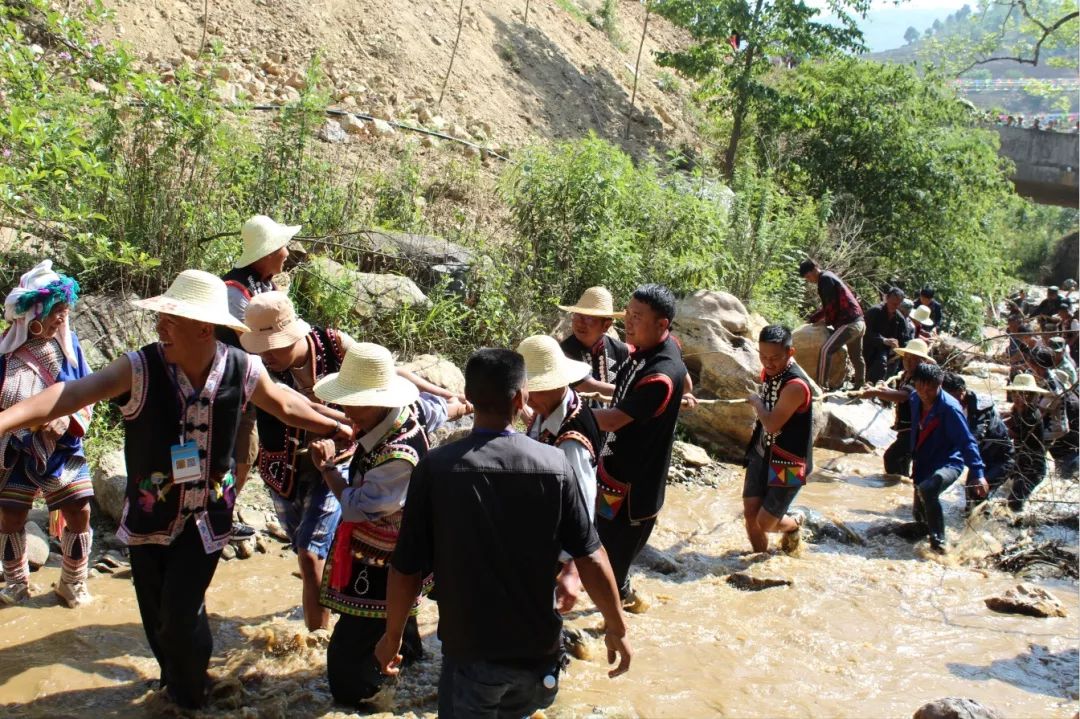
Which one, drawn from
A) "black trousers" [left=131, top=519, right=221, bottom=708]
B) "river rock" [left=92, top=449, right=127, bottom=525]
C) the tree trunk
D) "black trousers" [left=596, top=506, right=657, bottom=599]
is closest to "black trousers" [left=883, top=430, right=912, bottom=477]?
"black trousers" [left=596, top=506, right=657, bottom=599]

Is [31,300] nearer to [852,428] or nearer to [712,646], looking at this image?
[712,646]

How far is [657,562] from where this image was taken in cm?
616

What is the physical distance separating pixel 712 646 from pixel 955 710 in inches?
57.2

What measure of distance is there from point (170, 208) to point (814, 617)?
5.68 metres

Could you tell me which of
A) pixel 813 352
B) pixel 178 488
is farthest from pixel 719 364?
pixel 178 488

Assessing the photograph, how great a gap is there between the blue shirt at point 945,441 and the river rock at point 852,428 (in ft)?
8.96

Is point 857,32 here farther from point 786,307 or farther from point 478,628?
point 478,628

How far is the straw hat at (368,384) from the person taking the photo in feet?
10.7

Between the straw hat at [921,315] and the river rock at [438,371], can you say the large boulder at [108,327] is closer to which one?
the river rock at [438,371]

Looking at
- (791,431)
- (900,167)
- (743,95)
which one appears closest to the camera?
(791,431)

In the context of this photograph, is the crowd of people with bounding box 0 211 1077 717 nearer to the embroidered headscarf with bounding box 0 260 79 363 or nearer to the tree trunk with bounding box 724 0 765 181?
the embroidered headscarf with bounding box 0 260 79 363

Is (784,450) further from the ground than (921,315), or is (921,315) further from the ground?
(921,315)

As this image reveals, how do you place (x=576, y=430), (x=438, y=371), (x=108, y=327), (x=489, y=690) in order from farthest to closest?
(x=438, y=371) < (x=108, y=327) < (x=576, y=430) < (x=489, y=690)

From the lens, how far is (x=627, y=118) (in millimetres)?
18844
